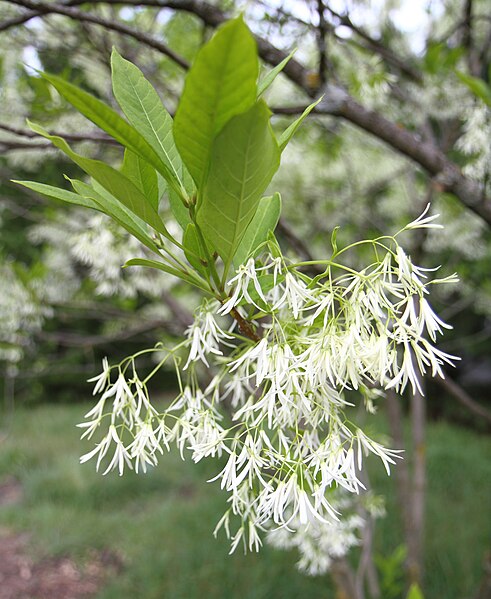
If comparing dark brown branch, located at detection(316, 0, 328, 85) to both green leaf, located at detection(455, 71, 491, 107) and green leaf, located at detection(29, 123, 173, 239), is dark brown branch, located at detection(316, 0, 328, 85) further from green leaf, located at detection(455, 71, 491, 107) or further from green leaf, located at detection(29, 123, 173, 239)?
green leaf, located at detection(29, 123, 173, 239)

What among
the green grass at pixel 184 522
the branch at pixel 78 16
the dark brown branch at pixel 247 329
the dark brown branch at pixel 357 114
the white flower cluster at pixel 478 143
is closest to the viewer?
the dark brown branch at pixel 247 329

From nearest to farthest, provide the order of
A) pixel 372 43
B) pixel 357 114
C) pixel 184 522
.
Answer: pixel 357 114 → pixel 372 43 → pixel 184 522

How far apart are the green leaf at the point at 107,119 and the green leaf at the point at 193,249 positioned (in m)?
0.06

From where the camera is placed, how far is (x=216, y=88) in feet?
1.30

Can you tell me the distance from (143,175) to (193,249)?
89 millimetres

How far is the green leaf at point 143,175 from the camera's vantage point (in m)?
0.55

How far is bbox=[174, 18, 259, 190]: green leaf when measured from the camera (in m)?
0.37

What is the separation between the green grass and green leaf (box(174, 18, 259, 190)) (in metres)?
2.85

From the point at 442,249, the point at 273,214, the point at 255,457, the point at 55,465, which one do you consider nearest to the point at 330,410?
the point at 255,457

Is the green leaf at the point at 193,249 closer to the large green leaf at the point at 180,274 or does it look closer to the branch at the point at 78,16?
the large green leaf at the point at 180,274

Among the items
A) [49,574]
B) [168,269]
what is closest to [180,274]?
[168,269]

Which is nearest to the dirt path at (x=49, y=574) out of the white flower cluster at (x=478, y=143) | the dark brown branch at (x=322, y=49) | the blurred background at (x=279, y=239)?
the blurred background at (x=279, y=239)

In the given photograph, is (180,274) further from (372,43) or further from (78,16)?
(372,43)

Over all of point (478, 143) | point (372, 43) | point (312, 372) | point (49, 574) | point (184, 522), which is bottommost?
point (49, 574)
